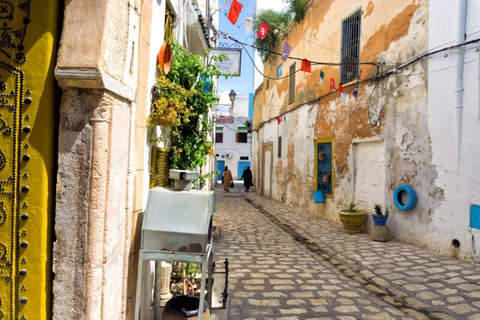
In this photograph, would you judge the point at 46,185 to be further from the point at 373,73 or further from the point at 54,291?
the point at 373,73

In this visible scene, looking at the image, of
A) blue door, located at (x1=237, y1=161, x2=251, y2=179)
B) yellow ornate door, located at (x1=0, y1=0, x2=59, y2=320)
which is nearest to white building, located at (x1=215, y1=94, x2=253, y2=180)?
blue door, located at (x1=237, y1=161, x2=251, y2=179)

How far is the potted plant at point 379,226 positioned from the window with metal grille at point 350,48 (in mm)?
3647

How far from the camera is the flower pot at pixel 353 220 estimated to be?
25.2ft

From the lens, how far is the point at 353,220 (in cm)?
768

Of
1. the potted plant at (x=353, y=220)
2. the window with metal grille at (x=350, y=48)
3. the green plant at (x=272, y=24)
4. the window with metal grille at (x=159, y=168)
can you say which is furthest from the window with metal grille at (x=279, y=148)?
the window with metal grille at (x=159, y=168)

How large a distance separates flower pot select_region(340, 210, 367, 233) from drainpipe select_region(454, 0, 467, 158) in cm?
277

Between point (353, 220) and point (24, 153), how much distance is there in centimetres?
705

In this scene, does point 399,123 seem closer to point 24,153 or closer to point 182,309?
point 182,309

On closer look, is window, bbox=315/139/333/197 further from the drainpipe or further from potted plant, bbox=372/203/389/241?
the drainpipe

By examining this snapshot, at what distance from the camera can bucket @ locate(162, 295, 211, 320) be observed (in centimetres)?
261

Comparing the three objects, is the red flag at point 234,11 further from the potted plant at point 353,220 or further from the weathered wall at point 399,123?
the potted plant at point 353,220

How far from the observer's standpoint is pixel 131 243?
8.45 ft

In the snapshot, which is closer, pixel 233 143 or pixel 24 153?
pixel 24 153

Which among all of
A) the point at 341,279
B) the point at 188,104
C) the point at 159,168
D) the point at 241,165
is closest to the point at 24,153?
the point at 159,168
